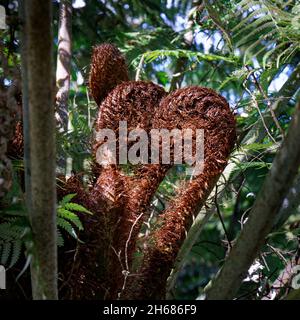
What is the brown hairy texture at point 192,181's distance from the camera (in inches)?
56.2

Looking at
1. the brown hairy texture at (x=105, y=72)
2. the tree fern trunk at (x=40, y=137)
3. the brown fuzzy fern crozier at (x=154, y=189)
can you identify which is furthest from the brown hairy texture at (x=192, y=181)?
the tree fern trunk at (x=40, y=137)

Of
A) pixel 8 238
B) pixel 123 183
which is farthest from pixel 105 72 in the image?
pixel 8 238

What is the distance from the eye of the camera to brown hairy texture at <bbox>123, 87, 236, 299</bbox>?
143 cm

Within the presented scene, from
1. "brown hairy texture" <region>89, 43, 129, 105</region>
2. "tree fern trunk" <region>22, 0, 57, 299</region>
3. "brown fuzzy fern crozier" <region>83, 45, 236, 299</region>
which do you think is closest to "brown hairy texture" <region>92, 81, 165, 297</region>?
"brown fuzzy fern crozier" <region>83, 45, 236, 299</region>

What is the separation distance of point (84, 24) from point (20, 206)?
1.74 m

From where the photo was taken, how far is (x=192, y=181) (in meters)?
1.47

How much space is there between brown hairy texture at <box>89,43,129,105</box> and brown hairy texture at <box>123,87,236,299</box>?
0.25 m

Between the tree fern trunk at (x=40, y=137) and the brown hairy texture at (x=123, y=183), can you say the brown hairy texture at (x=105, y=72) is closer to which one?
the brown hairy texture at (x=123, y=183)

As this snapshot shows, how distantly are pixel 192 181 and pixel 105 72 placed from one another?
0.44 metres

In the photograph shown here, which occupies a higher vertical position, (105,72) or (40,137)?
(105,72)

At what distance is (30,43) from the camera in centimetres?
92

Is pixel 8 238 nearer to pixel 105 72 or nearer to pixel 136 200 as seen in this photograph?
pixel 136 200

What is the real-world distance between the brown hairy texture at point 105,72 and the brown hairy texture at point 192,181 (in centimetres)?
25
